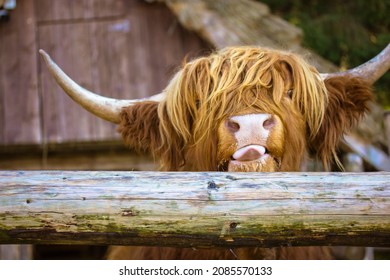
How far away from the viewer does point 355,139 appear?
585cm

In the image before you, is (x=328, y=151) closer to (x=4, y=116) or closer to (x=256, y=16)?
(x=256, y=16)

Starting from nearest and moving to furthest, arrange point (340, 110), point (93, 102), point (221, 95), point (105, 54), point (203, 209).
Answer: point (203, 209) < point (221, 95) < point (340, 110) < point (93, 102) < point (105, 54)

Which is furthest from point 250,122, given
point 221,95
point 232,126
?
point 221,95

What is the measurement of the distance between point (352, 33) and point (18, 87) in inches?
165

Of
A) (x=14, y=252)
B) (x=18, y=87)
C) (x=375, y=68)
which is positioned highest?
(x=18, y=87)

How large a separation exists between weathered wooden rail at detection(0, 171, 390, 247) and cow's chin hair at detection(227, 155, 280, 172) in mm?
565

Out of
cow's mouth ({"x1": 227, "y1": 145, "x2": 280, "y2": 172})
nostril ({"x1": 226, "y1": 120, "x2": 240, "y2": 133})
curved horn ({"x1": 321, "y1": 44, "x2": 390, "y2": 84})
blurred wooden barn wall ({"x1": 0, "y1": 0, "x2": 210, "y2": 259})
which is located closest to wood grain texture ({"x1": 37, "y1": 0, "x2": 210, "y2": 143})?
blurred wooden barn wall ({"x1": 0, "y1": 0, "x2": 210, "y2": 259})

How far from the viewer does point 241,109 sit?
3033 mm

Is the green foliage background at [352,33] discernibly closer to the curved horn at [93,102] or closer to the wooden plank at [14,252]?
the wooden plank at [14,252]

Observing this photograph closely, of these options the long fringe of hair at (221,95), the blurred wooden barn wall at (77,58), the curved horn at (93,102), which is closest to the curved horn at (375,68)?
the long fringe of hair at (221,95)

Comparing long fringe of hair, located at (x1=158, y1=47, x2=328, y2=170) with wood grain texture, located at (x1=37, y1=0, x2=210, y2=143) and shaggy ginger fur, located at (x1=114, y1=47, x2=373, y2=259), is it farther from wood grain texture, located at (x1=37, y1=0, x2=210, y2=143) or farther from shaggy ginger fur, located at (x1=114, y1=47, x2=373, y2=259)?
wood grain texture, located at (x1=37, y1=0, x2=210, y2=143)

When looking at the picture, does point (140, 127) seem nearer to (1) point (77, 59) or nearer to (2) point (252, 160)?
(2) point (252, 160)
